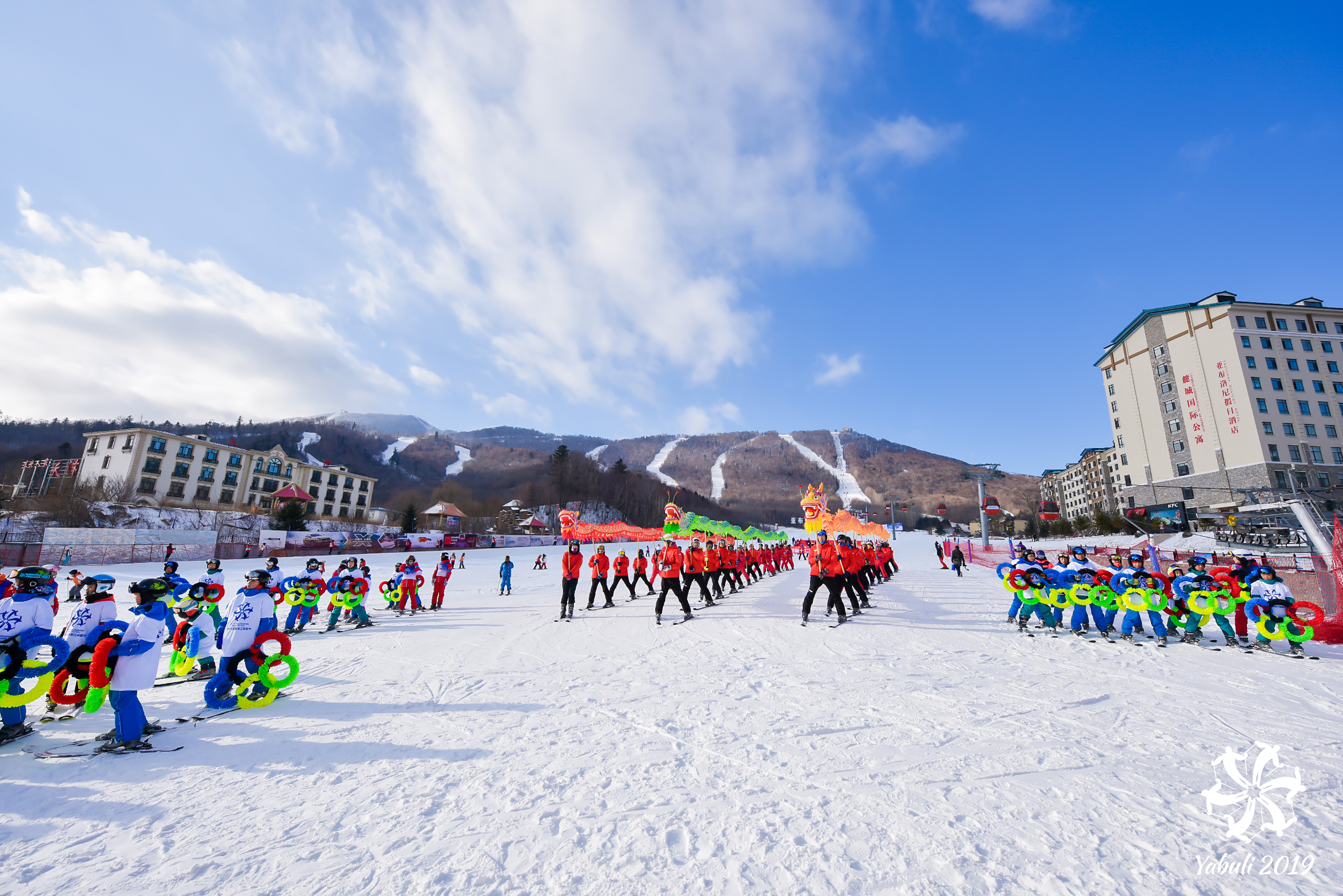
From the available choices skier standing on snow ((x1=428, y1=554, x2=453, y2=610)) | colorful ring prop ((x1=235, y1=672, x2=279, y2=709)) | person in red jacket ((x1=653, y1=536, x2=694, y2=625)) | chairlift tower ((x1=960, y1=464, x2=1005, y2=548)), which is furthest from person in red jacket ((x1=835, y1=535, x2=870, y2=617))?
chairlift tower ((x1=960, y1=464, x2=1005, y2=548))

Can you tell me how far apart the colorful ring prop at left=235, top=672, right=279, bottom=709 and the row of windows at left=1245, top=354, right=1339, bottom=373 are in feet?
207

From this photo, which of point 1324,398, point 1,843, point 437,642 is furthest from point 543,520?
point 1324,398

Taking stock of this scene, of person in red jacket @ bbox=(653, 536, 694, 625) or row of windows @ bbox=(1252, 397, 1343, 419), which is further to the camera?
row of windows @ bbox=(1252, 397, 1343, 419)

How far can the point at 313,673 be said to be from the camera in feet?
23.5

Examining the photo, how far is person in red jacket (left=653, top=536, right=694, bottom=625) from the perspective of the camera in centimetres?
1156

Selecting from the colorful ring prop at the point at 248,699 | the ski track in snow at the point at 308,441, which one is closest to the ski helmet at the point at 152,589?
the colorful ring prop at the point at 248,699

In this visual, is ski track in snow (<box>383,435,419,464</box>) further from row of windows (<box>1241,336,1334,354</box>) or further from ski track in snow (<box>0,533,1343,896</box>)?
row of windows (<box>1241,336,1334,354</box>)

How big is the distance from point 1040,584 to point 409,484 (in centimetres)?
13148

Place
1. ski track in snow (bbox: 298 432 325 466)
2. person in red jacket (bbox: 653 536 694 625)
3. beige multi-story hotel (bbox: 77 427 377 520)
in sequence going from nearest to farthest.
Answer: person in red jacket (bbox: 653 536 694 625), beige multi-story hotel (bbox: 77 427 377 520), ski track in snow (bbox: 298 432 325 466)

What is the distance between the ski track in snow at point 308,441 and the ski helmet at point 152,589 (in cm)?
A: 12649

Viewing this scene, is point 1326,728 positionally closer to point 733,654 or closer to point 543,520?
point 733,654

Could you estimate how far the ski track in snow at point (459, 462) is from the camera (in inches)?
5603

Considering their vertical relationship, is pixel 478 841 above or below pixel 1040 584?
below

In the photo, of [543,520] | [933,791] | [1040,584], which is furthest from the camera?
[543,520]
